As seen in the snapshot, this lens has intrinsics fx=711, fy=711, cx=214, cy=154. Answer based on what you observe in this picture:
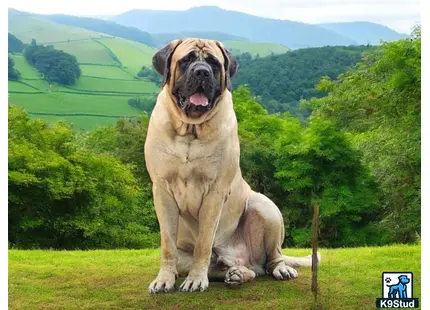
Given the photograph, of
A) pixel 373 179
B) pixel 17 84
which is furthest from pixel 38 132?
pixel 373 179

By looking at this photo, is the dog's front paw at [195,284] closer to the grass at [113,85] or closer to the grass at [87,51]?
the grass at [113,85]

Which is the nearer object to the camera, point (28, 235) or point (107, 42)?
point (28, 235)

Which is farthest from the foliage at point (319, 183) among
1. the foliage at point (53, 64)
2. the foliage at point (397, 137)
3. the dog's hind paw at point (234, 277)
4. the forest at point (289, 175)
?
the dog's hind paw at point (234, 277)

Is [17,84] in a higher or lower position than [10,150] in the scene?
higher

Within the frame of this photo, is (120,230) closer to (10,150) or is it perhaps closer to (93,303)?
(10,150)

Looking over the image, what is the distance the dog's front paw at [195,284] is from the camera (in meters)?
6.87

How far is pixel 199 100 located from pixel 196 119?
19 centimetres

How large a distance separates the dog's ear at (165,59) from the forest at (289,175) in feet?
40.1

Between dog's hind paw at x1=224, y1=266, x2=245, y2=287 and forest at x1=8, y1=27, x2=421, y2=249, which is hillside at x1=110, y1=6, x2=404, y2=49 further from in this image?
dog's hind paw at x1=224, y1=266, x2=245, y2=287

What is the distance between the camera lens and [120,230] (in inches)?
869

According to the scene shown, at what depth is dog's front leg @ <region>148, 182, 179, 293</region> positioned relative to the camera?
22.2ft

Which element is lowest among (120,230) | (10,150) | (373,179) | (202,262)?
(120,230)

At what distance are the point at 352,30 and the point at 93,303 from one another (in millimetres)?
12022
